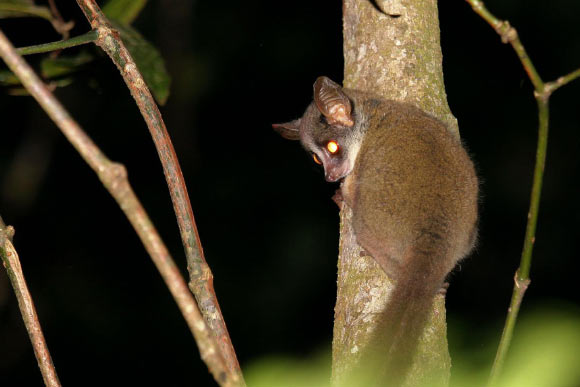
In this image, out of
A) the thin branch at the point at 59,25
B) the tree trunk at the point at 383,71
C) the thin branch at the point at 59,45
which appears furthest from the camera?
the thin branch at the point at 59,25

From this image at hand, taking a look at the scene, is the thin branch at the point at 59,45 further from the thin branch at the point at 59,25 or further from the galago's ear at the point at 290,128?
the galago's ear at the point at 290,128

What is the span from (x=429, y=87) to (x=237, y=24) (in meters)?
6.08

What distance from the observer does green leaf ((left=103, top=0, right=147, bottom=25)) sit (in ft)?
11.8

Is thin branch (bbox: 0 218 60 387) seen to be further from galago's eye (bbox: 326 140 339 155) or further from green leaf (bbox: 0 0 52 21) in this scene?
galago's eye (bbox: 326 140 339 155)

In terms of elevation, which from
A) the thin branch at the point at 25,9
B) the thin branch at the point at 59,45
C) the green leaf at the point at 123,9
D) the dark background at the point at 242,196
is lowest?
the dark background at the point at 242,196

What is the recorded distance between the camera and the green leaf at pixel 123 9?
3590mm

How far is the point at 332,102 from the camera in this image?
389 centimetres

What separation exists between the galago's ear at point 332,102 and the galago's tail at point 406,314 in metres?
1.16

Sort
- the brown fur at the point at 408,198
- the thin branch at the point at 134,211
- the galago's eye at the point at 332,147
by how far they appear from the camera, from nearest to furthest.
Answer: the thin branch at the point at 134,211 < the brown fur at the point at 408,198 < the galago's eye at the point at 332,147

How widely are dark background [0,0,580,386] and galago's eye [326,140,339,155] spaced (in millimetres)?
3983

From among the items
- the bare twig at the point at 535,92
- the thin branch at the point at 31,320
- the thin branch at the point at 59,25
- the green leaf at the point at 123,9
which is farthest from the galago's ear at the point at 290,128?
the bare twig at the point at 535,92

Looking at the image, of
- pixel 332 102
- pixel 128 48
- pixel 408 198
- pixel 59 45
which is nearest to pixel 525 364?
pixel 59 45

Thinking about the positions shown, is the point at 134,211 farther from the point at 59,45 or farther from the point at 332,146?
the point at 332,146

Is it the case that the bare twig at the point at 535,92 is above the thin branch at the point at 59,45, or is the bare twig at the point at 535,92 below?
below
